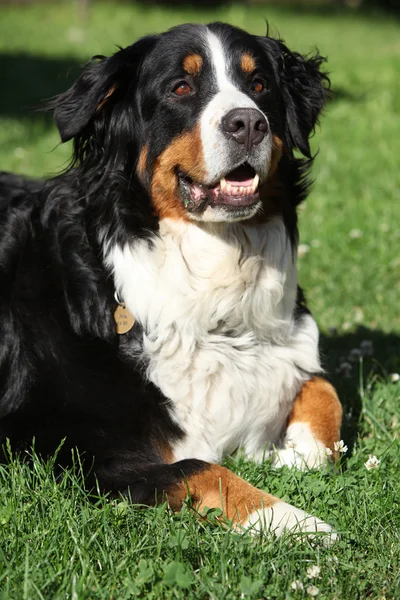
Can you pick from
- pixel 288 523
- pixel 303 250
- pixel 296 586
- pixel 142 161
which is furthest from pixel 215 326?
pixel 303 250

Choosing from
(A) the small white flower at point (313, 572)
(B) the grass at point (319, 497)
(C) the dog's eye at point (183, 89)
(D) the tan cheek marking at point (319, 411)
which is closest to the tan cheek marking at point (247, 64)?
(C) the dog's eye at point (183, 89)

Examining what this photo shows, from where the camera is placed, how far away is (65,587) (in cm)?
264

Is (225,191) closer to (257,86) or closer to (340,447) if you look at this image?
(257,86)

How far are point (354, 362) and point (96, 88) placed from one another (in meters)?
2.18

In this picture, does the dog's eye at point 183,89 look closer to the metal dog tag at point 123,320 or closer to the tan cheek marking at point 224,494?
the metal dog tag at point 123,320

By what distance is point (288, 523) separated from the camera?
10.1 ft

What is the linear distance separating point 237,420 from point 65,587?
1312 millimetres

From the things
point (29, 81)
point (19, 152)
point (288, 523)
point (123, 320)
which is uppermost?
point (123, 320)

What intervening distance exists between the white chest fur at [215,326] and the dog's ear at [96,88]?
0.59m

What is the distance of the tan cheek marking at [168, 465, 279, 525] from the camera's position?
314 cm

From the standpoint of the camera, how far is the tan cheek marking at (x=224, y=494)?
314cm

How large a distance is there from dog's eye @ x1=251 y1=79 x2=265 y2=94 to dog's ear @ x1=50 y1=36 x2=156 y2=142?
493mm

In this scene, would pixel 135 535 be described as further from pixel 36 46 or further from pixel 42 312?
pixel 36 46

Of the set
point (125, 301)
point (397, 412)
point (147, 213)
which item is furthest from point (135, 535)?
point (397, 412)
